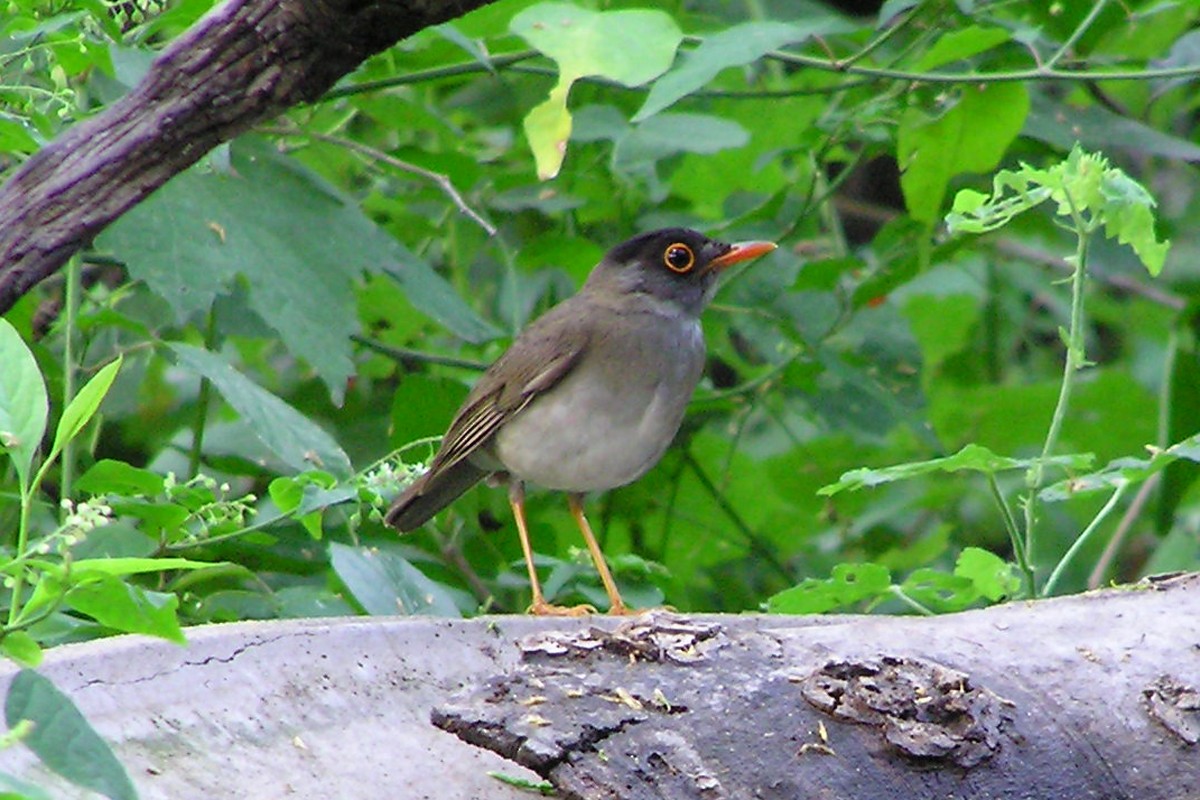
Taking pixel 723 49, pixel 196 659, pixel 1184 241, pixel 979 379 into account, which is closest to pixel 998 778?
pixel 196 659

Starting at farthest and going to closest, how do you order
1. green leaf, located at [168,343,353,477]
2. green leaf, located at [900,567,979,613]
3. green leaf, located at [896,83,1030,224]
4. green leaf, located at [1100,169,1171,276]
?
green leaf, located at [896,83,1030,224], green leaf, located at [168,343,353,477], green leaf, located at [900,567,979,613], green leaf, located at [1100,169,1171,276]

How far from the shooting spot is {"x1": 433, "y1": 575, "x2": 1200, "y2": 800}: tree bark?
6.82 ft

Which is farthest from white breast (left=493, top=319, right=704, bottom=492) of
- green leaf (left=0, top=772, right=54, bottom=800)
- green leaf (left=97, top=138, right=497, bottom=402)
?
green leaf (left=0, top=772, right=54, bottom=800)

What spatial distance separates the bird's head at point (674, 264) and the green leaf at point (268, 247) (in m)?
0.96

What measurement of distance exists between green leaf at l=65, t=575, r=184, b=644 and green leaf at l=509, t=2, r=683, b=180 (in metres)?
1.42

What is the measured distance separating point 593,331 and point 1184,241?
4534mm

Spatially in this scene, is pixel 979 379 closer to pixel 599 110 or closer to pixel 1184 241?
pixel 1184 241

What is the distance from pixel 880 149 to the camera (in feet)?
16.6

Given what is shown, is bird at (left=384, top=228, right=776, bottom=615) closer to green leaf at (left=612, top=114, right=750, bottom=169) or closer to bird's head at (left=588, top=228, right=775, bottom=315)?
bird's head at (left=588, top=228, right=775, bottom=315)

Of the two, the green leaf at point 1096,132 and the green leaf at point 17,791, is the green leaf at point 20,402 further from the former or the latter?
the green leaf at point 1096,132

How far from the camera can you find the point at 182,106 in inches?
99.5

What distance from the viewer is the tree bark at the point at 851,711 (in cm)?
208

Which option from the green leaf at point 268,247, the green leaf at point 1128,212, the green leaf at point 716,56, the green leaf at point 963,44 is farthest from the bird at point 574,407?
the green leaf at point 1128,212

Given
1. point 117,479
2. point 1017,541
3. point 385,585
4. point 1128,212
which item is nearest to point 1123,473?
point 1017,541
